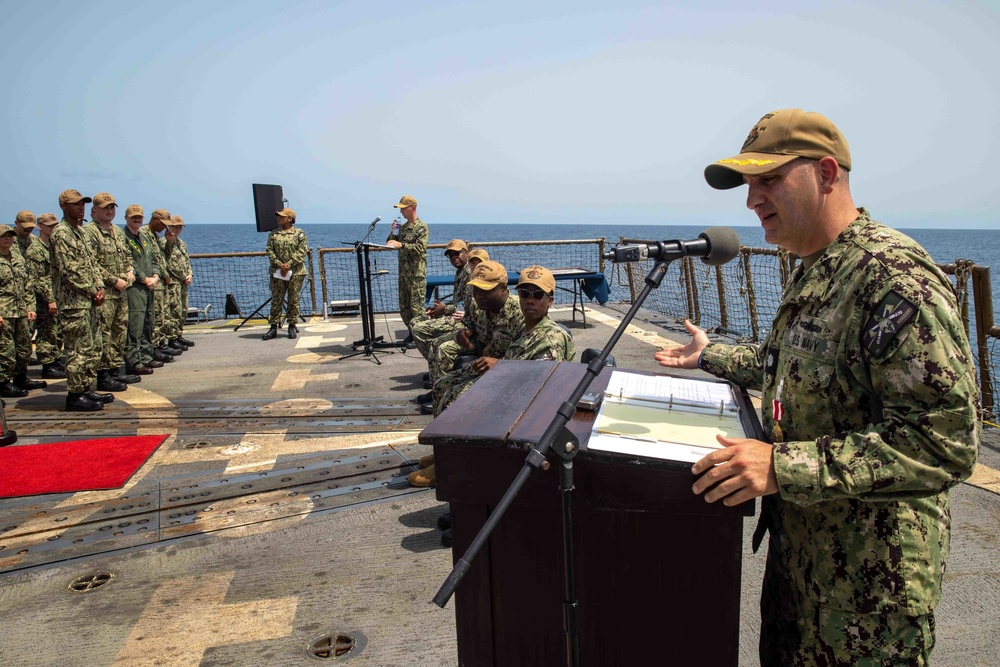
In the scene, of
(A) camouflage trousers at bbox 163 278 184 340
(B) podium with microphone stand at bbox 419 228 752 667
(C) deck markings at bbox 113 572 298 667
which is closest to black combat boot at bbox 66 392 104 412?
(A) camouflage trousers at bbox 163 278 184 340

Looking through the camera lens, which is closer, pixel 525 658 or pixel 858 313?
pixel 858 313

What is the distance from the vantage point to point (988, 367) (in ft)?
18.1

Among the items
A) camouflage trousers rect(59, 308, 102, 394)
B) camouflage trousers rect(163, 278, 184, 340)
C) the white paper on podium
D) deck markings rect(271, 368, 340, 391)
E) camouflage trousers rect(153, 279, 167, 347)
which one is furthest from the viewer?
→ camouflage trousers rect(163, 278, 184, 340)

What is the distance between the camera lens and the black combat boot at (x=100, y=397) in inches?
277

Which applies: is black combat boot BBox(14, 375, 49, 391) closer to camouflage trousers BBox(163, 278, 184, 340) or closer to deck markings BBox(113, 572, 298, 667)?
camouflage trousers BBox(163, 278, 184, 340)

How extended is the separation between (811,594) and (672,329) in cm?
917

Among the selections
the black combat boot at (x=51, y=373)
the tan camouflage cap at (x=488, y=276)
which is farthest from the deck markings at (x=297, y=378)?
the tan camouflage cap at (x=488, y=276)

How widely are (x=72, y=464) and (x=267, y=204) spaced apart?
6.31 metres

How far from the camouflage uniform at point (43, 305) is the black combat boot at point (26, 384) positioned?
65 cm

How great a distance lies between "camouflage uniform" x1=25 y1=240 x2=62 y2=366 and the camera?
8680mm

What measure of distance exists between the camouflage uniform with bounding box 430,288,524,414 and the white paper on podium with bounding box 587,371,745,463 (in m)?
3.00

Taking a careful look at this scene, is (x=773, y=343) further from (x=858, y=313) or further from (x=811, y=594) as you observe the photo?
(x=811, y=594)

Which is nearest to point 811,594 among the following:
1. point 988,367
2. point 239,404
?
point 988,367

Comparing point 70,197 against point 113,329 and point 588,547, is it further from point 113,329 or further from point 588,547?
point 588,547
